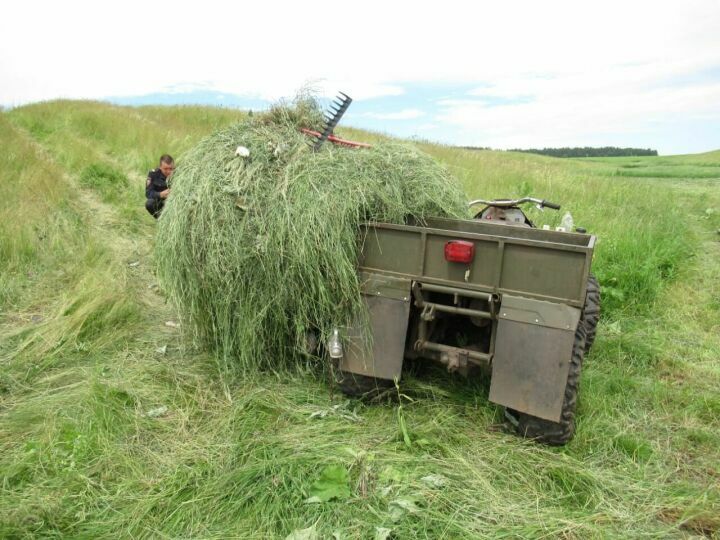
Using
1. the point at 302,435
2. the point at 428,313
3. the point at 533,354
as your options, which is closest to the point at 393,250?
the point at 428,313

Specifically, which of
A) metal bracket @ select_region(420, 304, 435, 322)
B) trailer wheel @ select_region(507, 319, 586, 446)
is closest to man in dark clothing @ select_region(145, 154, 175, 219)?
metal bracket @ select_region(420, 304, 435, 322)

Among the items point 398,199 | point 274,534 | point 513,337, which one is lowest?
point 274,534

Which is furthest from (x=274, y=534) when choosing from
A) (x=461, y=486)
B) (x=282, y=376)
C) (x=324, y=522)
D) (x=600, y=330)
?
(x=600, y=330)

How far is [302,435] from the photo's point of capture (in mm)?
3090

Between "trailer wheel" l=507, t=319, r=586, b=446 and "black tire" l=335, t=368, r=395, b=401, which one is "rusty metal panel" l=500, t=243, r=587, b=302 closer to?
"trailer wheel" l=507, t=319, r=586, b=446

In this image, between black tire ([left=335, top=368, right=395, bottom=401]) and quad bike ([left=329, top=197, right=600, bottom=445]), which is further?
black tire ([left=335, top=368, right=395, bottom=401])

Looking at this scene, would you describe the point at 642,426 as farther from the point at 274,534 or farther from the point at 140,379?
the point at 140,379

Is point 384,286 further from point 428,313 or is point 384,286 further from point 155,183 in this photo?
point 155,183

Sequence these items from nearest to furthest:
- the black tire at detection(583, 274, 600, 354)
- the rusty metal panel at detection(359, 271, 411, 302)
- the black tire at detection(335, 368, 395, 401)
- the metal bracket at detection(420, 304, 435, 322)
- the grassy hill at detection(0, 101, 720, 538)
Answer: the grassy hill at detection(0, 101, 720, 538), the metal bracket at detection(420, 304, 435, 322), the rusty metal panel at detection(359, 271, 411, 302), the black tire at detection(335, 368, 395, 401), the black tire at detection(583, 274, 600, 354)

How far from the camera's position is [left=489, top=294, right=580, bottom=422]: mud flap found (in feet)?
9.25

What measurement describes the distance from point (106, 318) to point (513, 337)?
3.55 metres

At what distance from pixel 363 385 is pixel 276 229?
118 cm

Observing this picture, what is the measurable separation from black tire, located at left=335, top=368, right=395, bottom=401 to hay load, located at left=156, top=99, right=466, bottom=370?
32cm

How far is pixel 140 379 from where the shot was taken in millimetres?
3826
